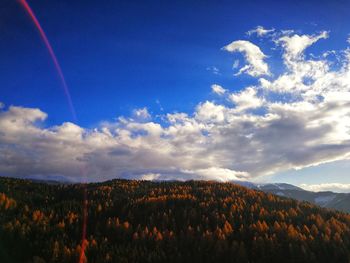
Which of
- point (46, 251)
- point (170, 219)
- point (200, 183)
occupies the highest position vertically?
point (200, 183)

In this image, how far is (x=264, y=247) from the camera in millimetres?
10508

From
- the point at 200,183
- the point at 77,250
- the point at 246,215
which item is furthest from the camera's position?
the point at 200,183

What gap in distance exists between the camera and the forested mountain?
995 centimetres

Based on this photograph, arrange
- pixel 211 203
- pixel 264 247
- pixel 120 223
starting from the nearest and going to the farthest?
pixel 264 247 → pixel 120 223 → pixel 211 203

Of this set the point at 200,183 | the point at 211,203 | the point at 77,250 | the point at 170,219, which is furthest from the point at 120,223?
the point at 200,183

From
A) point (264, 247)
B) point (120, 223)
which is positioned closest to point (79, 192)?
point (120, 223)

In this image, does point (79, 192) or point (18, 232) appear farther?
point (79, 192)

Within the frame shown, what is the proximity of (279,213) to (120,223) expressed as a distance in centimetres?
582

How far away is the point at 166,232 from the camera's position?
11367 millimetres

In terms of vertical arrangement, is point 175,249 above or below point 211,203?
below

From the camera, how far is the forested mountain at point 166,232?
32.6 ft

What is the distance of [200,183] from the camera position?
77.0 ft

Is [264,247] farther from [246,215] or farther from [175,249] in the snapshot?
[246,215]

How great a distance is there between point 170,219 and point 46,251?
4.49m
